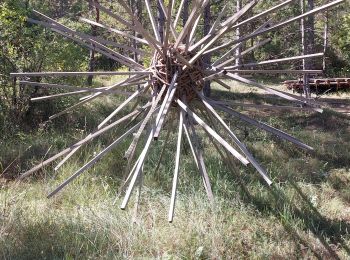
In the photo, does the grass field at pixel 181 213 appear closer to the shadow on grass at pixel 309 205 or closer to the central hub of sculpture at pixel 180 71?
the shadow on grass at pixel 309 205

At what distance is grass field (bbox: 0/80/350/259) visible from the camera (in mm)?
3695

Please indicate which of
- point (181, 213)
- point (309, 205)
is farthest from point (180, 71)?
point (309, 205)

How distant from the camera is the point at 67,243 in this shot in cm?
369

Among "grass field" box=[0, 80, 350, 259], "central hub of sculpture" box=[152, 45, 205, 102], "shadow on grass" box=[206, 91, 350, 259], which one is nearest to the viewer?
"central hub of sculpture" box=[152, 45, 205, 102]

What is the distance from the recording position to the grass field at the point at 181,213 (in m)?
3.70

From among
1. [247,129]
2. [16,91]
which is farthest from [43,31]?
[247,129]

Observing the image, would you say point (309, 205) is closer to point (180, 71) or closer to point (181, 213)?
point (181, 213)

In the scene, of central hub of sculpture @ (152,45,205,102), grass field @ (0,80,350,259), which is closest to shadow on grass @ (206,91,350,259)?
grass field @ (0,80,350,259)

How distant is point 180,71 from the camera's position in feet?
11.1

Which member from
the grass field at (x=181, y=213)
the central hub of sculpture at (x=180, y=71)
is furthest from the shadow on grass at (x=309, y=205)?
the central hub of sculpture at (x=180, y=71)

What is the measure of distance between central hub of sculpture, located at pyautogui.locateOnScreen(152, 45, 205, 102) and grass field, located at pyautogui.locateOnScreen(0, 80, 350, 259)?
974 millimetres

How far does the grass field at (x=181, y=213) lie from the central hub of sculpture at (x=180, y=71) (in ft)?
3.20

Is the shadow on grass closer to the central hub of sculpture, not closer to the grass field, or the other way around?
the grass field

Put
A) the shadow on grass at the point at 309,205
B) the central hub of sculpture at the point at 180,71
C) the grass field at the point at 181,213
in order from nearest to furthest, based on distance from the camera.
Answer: the central hub of sculpture at the point at 180,71 → the grass field at the point at 181,213 → the shadow on grass at the point at 309,205
